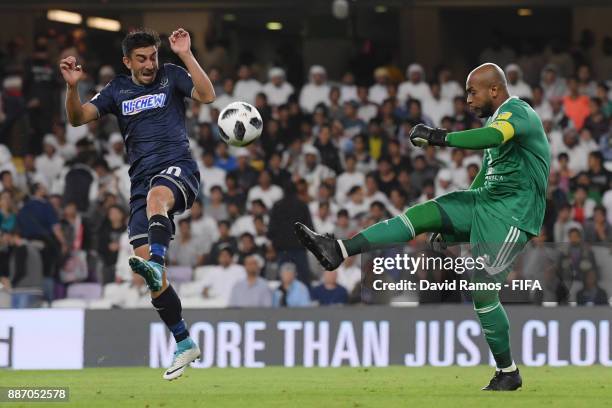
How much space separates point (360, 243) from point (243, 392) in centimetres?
149

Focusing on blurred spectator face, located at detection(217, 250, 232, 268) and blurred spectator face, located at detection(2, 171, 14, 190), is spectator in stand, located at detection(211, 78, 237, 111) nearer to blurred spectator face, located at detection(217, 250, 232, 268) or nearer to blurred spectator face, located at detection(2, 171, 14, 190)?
blurred spectator face, located at detection(2, 171, 14, 190)

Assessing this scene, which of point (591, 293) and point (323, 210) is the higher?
point (323, 210)

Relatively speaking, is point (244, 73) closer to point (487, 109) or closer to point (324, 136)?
point (324, 136)

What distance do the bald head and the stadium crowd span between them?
157 inches

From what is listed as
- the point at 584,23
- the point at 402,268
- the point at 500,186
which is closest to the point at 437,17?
the point at 584,23

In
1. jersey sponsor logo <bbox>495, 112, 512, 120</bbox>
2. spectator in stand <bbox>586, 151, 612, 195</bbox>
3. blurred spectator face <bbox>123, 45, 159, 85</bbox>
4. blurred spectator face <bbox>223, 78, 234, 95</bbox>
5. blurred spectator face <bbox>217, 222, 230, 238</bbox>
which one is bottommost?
blurred spectator face <bbox>217, 222, 230, 238</bbox>

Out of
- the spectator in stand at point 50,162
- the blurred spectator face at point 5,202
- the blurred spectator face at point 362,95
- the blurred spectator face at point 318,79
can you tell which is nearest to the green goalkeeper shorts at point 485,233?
the blurred spectator face at point 5,202

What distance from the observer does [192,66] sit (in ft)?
32.8

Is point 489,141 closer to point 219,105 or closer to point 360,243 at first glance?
point 360,243

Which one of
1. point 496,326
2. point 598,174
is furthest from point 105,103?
point 598,174

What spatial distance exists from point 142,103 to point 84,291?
22.6 feet

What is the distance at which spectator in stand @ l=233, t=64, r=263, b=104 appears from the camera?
20781mm

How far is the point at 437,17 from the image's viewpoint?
25.3m

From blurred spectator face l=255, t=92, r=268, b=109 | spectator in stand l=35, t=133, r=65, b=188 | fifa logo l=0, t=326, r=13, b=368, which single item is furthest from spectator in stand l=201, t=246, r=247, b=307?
spectator in stand l=35, t=133, r=65, b=188
